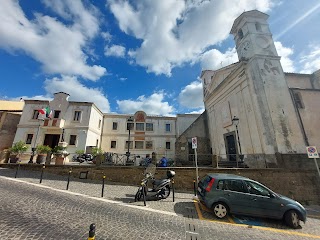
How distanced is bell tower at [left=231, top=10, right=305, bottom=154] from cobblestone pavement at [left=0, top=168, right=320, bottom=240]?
18.6 feet

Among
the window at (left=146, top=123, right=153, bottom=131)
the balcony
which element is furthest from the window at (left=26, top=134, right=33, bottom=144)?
the window at (left=146, top=123, right=153, bottom=131)

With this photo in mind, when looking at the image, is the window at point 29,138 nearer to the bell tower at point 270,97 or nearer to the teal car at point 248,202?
the teal car at point 248,202

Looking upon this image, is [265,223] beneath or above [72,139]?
beneath

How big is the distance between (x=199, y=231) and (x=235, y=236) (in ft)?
3.54

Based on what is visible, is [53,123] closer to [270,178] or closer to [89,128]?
[89,128]

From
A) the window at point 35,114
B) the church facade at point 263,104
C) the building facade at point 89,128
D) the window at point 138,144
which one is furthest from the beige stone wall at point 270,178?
the window at point 35,114

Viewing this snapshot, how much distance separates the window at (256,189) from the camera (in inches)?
250

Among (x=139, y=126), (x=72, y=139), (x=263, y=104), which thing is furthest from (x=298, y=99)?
(x=72, y=139)

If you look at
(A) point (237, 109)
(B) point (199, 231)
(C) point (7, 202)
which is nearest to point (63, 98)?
(C) point (7, 202)

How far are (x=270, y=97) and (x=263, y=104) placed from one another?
860mm

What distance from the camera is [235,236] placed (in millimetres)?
4805

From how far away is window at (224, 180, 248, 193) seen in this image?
6461mm

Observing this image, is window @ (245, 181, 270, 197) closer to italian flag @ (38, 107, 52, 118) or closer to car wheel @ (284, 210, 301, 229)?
car wheel @ (284, 210, 301, 229)

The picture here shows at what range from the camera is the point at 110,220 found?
519 centimetres
